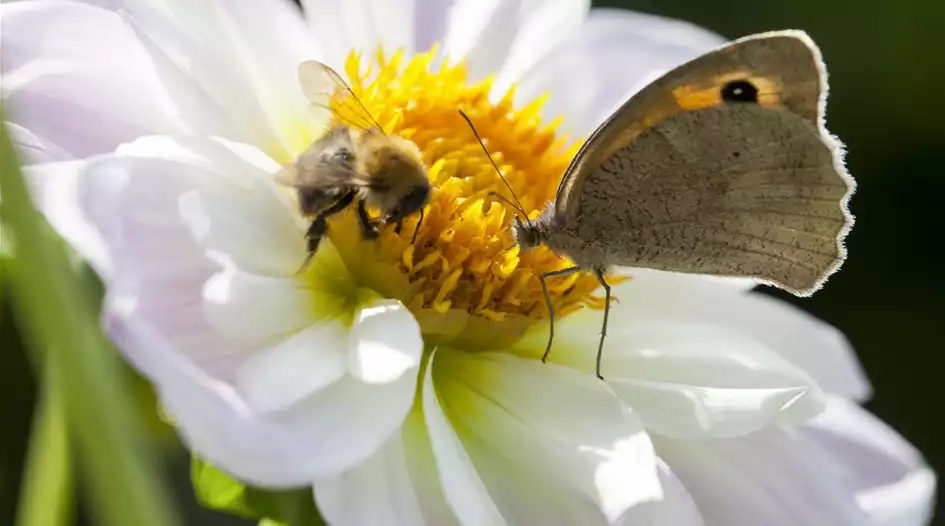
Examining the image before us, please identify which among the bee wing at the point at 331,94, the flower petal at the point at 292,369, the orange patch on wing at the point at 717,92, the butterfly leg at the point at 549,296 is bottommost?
the butterfly leg at the point at 549,296

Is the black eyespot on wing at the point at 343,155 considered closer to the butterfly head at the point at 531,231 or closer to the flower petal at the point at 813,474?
the butterfly head at the point at 531,231

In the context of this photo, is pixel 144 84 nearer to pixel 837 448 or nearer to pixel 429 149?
pixel 429 149

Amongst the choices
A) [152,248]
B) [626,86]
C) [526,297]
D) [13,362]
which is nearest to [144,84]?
[152,248]

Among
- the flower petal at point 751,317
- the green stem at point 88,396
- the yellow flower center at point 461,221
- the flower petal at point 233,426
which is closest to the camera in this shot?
the green stem at point 88,396

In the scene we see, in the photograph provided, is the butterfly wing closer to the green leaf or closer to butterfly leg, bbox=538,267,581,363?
butterfly leg, bbox=538,267,581,363

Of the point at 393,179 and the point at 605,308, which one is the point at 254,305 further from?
the point at 605,308

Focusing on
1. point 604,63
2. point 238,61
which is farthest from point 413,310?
point 604,63

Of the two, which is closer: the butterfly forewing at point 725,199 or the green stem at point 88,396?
the green stem at point 88,396

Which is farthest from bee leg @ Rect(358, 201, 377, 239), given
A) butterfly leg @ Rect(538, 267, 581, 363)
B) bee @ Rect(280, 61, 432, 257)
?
butterfly leg @ Rect(538, 267, 581, 363)

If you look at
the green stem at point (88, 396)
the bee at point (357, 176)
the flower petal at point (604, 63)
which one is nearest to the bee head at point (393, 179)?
the bee at point (357, 176)
